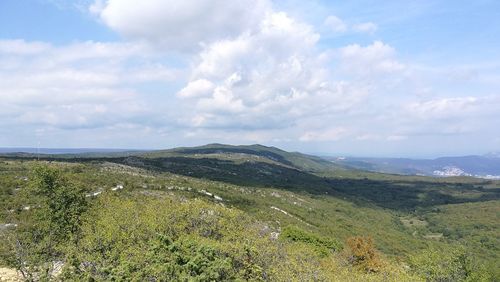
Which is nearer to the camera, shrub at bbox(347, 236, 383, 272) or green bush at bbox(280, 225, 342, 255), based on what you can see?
shrub at bbox(347, 236, 383, 272)

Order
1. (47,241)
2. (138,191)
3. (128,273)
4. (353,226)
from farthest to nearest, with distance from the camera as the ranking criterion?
(353,226) < (138,191) < (47,241) < (128,273)

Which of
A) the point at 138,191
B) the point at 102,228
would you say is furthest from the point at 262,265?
the point at 138,191

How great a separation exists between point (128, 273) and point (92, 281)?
243 centimetres

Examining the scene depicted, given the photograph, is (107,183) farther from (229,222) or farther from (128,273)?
(128,273)

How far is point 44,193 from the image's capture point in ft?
176

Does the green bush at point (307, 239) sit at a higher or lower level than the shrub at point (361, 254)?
higher

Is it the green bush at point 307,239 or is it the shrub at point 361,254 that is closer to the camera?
the shrub at point 361,254

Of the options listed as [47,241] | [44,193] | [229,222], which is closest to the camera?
[47,241]

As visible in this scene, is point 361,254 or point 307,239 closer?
point 361,254

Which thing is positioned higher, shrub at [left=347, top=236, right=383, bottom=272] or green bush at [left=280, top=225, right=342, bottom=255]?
green bush at [left=280, top=225, right=342, bottom=255]

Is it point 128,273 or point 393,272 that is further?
point 393,272

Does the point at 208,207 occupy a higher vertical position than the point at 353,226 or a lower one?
higher

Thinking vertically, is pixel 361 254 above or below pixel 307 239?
below

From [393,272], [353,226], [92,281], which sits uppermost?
[92,281]
